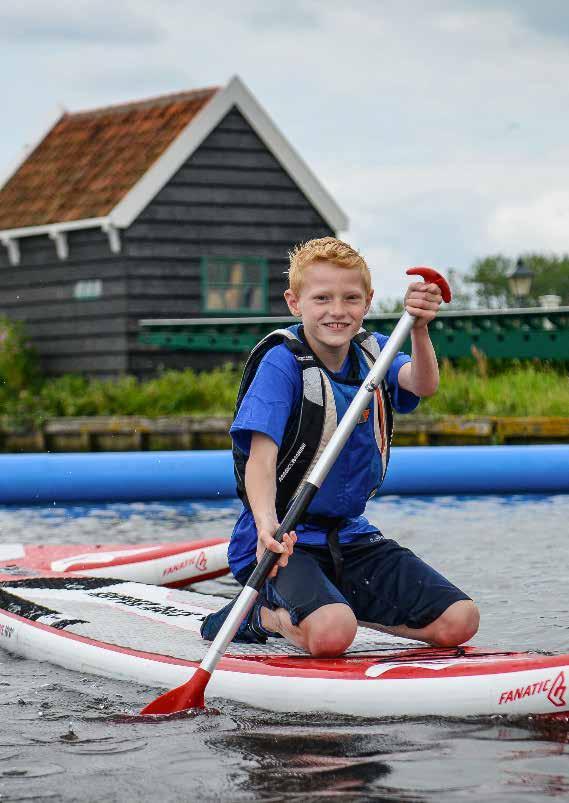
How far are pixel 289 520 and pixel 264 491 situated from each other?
0.14 metres

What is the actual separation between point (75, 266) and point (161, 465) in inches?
325

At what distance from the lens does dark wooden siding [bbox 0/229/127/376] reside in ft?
55.5

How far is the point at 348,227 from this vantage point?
18234mm

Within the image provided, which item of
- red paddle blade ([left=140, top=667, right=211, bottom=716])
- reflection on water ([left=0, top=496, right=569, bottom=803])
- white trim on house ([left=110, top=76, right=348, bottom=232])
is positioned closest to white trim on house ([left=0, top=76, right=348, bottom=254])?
white trim on house ([left=110, top=76, right=348, bottom=232])

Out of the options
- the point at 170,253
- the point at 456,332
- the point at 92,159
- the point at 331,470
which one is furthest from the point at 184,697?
the point at 92,159

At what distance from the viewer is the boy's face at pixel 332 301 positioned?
400 cm

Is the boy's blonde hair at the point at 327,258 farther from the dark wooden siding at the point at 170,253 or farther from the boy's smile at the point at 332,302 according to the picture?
the dark wooden siding at the point at 170,253

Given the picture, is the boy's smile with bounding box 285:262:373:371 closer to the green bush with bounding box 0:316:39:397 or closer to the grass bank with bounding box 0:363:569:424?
the grass bank with bounding box 0:363:569:424

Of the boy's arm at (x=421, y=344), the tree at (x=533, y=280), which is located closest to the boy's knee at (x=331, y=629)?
the boy's arm at (x=421, y=344)

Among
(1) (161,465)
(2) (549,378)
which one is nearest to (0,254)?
(2) (549,378)

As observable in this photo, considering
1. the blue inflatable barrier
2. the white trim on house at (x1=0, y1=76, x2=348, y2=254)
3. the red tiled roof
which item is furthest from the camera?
the red tiled roof

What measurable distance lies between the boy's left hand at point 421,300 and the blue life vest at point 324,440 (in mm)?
352

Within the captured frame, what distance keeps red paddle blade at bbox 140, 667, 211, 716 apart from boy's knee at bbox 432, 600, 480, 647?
2.39 ft

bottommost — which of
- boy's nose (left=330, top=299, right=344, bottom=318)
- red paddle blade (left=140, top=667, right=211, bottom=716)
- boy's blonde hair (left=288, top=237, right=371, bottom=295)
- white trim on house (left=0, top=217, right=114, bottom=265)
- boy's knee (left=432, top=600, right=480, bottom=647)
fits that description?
red paddle blade (left=140, top=667, right=211, bottom=716)
